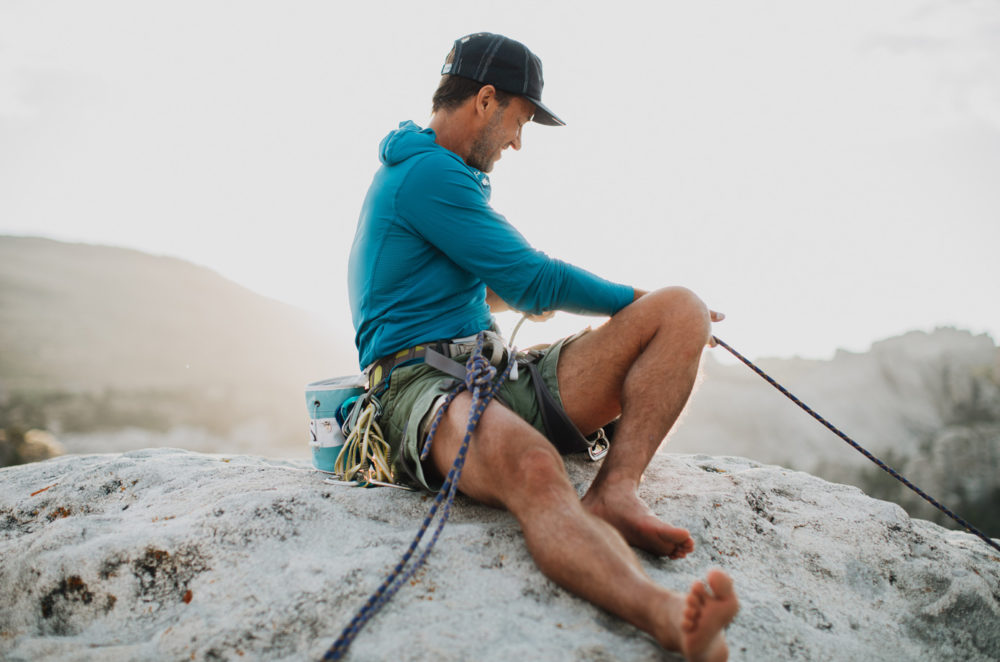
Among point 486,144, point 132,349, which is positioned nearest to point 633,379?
point 486,144

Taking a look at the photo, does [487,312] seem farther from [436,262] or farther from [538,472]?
[538,472]

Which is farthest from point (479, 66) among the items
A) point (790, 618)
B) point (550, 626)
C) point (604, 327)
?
point (790, 618)

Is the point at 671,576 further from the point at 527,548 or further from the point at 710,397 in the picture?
the point at 710,397

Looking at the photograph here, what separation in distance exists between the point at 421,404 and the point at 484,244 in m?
0.72

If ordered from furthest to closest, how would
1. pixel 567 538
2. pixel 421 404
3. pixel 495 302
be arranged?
pixel 495 302
pixel 421 404
pixel 567 538

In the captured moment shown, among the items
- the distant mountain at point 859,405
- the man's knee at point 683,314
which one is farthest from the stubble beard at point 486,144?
the distant mountain at point 859,405

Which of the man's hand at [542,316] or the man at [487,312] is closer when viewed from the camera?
the man at [487,312]

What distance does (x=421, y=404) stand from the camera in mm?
2438

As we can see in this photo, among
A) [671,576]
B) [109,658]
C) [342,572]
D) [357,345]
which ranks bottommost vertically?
[109,658]

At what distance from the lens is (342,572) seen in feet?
6.24

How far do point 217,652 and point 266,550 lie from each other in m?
0.41

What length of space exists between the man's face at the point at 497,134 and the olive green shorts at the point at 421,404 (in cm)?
98

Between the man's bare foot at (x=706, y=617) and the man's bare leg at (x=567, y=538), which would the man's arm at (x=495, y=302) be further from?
the man's bare foot at (x=706, y=617)

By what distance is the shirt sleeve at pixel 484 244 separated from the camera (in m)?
2.61
